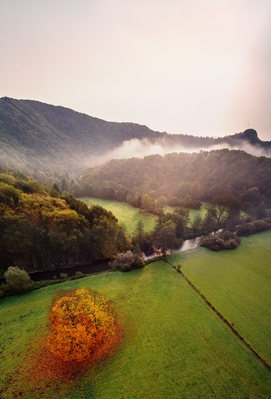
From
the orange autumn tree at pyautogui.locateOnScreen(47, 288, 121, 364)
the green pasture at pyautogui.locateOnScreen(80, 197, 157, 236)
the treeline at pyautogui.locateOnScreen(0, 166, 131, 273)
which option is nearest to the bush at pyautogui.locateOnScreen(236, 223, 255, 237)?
the green pasture at pyautogui.locateOnScreen(80, 197, 157, 236)

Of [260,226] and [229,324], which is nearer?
[229,324]

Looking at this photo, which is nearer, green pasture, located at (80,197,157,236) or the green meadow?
the green meadow

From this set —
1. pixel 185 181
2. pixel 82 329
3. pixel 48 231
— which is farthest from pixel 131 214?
pixel 82 329

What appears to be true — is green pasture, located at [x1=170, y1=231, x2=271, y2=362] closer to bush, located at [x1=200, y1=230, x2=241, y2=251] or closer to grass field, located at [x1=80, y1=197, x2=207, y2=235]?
bush, located at [x1=200, y1=230, x2=241, y2=251]

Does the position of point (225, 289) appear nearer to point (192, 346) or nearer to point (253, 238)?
point (192, 346)

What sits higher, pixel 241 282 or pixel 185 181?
pixel 185 181

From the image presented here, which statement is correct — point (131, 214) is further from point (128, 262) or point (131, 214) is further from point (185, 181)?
point (185, 181)
